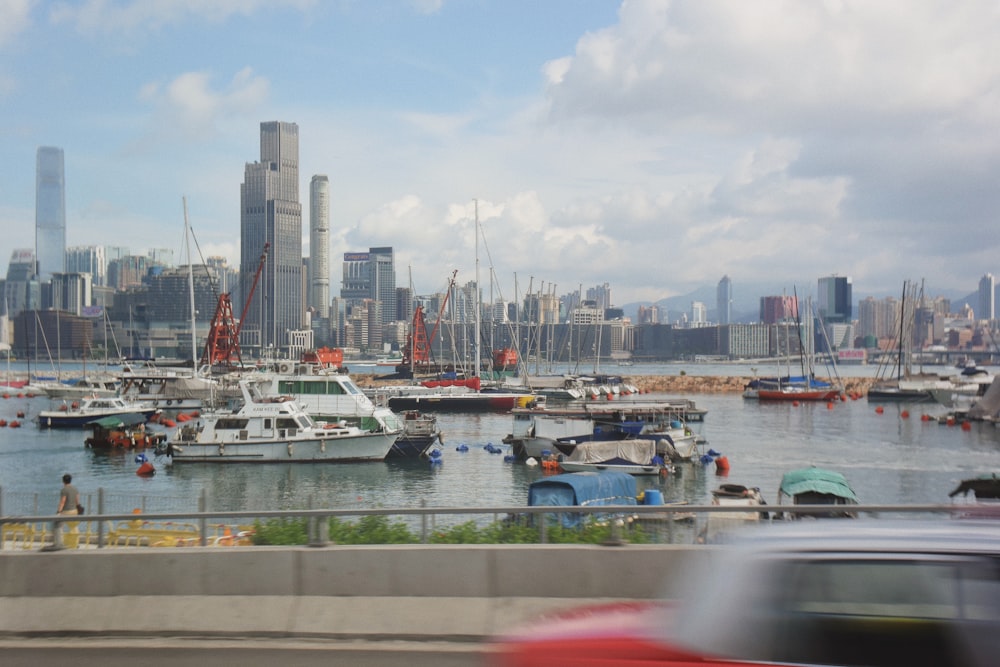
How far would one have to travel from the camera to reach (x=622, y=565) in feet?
31.2

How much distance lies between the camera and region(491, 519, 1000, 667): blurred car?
14.3 ft

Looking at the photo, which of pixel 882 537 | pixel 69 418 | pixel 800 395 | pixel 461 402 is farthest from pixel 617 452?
pixel 800 395

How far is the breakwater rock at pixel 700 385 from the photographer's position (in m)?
131

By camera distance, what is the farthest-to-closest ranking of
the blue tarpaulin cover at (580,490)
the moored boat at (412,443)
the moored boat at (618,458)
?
the moored boat at (412,443), the moored boat at (618,458), the blue tarpaulin cover at (580,490)

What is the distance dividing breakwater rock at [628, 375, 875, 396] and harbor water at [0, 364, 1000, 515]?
5761 centimetres

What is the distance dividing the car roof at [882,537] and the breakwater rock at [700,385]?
395 feet

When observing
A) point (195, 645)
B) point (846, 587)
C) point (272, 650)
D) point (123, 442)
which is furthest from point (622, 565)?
point (123, 442)

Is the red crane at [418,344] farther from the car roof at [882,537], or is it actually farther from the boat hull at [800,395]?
the car roof at [882,537]

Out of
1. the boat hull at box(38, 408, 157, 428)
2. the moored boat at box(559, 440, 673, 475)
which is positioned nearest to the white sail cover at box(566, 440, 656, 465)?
the moored boat at box(559, 440, 673, 475)

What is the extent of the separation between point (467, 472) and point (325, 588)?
38.0 metres

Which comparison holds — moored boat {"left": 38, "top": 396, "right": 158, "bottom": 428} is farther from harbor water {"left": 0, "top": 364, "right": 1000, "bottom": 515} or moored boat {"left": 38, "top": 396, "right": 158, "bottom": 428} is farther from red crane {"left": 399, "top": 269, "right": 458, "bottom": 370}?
red crane {"left": 399, "top": 269, "right": 458, "bottom": 370}

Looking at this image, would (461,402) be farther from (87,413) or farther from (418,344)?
(418,344)

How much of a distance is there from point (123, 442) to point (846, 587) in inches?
2350

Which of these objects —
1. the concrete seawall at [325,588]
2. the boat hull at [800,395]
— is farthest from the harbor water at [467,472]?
the boat hull at [800,395]
